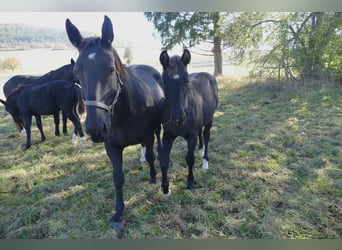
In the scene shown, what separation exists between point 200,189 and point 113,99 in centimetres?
190

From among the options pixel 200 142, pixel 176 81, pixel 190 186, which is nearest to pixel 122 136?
pixel 176 81

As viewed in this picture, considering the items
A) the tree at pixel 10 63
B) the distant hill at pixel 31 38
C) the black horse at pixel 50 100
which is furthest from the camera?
the black horse at pixel 50 100

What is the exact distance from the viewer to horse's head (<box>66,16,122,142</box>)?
158cm

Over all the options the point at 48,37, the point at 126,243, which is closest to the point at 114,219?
the point at 126,243

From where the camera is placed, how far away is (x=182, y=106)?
7.98ft

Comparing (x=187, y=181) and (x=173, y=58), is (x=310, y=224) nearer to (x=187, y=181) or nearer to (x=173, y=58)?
(x=187, y=181)

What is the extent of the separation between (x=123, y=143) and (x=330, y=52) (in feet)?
23.7

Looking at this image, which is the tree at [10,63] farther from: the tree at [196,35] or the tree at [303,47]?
the tree at [303,47]

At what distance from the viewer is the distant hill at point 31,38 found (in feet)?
9.49

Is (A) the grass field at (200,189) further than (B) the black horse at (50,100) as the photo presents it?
No

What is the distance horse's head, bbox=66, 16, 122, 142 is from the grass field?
1370mm

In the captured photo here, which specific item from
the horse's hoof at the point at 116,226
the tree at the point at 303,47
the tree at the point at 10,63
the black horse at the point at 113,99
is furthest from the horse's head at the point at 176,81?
the tree at the point at 303,47

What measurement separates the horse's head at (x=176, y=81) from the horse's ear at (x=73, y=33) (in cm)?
88

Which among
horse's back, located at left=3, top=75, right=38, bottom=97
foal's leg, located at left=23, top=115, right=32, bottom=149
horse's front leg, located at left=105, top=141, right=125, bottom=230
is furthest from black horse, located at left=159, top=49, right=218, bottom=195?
horse's back, located at left=3, top=75, right=38, bottom=97
